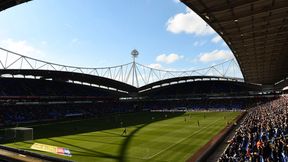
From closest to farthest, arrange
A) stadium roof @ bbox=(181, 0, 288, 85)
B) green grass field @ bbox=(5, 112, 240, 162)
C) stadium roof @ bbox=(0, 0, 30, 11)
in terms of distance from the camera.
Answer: stadium roof @ bbox=(0, 0, 30, 11), stadium roof @ bbox=(181, 0, 288, 85), green grass field @ bbox=(5, 112, 240, 162)

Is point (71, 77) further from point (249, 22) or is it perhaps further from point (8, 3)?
point (8, 3)

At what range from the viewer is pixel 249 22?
84.5 feet

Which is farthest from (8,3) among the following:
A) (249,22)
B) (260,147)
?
(260,147)

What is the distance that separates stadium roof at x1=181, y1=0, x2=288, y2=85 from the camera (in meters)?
21.0

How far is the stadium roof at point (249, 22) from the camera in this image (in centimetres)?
2103

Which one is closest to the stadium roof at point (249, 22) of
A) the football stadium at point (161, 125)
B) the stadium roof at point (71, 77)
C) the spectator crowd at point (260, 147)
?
the football stadium at point (161, 125)

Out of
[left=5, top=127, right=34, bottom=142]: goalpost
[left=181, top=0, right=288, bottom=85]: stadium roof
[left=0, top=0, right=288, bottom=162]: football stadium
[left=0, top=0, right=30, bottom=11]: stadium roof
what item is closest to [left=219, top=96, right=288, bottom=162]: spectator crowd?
[left=0, top=0, right=288, bottom=162]: football stadium

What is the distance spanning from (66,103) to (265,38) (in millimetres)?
63392

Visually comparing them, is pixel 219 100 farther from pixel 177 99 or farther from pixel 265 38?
pixel 265 38

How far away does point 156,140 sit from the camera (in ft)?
123

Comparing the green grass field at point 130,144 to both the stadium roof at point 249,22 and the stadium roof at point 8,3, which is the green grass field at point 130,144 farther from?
the stadium roof at point 8,3

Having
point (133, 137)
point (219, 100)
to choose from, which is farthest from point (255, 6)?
point (219, 100)

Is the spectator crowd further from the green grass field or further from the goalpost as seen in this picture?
the goalpost

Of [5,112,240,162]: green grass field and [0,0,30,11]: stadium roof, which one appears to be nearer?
[0,0,30,11]: stadium roof
